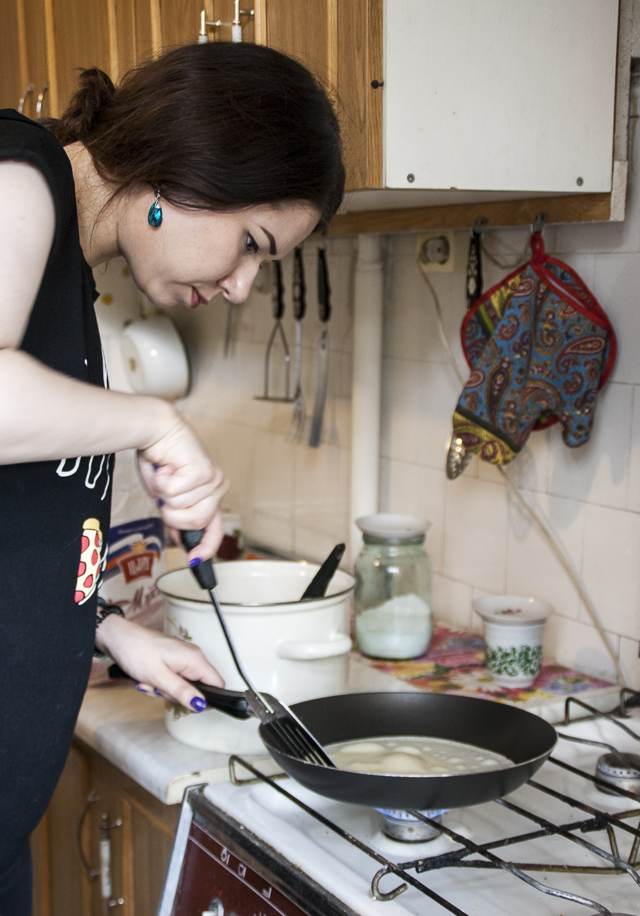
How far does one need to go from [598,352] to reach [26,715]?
2.83 ft

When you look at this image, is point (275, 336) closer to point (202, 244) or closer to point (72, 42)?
point (72, 42)

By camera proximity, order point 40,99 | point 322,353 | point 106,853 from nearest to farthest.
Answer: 1. point 106,853
2. point 40,99
3. point 322,353

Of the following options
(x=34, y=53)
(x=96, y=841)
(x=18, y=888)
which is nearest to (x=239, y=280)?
(x=18, y=888)

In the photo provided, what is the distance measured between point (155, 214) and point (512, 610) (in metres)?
0.86

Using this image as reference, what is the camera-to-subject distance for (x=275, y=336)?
6.82ft

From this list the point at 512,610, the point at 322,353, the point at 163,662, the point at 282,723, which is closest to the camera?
the point at 282,723

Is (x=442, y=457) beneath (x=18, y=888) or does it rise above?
above

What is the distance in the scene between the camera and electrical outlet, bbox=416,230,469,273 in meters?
1.58

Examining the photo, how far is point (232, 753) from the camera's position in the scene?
1167mm

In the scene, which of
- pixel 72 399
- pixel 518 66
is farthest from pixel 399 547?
pixel 72 399

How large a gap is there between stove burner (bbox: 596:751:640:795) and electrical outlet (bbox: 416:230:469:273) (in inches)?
31.6

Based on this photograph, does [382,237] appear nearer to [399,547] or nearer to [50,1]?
[399,547]

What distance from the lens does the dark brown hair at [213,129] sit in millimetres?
801

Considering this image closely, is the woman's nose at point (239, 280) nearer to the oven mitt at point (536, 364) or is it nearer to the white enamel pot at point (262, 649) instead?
the white enamel pot at point (262, 649)
